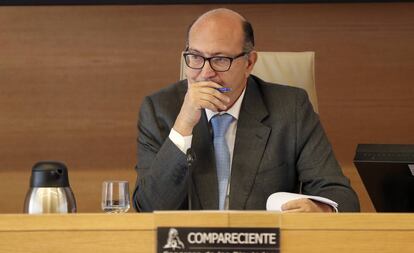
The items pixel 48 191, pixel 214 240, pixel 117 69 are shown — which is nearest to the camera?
pixel 214 240

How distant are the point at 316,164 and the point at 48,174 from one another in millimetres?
1025

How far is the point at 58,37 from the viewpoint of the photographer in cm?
386

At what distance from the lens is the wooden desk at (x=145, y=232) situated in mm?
1499

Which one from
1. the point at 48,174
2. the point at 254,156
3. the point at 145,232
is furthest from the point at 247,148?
the point at 145,232

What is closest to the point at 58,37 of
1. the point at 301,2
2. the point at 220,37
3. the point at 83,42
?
the point at 83,42

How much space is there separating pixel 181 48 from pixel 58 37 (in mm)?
566

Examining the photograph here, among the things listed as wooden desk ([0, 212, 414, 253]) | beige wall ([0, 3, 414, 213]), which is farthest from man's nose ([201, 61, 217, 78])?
beige wall ([0, 3, 414, 213])

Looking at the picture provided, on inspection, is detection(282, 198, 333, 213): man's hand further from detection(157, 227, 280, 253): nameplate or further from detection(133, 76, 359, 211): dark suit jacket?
detection(157, 227, 280, 253): nameplate

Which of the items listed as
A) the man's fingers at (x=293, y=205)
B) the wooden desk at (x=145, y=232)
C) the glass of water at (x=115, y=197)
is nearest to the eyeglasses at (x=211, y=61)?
the glass of water at (x=115, y=197)

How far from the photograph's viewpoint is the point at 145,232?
1.50 m

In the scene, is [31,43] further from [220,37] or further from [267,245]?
[267,245]

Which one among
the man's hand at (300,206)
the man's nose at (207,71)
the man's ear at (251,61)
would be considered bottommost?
the man's hand at (300,206)

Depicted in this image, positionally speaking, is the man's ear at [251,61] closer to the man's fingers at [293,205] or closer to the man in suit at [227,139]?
the man in suit at [227,139]

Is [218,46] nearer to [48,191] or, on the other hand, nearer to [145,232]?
[48,191]
